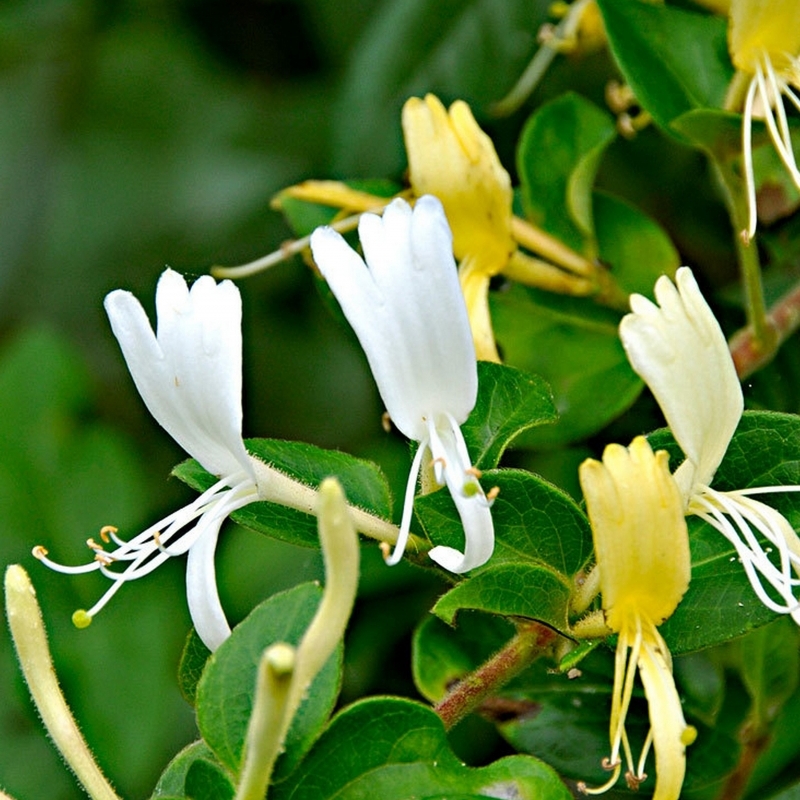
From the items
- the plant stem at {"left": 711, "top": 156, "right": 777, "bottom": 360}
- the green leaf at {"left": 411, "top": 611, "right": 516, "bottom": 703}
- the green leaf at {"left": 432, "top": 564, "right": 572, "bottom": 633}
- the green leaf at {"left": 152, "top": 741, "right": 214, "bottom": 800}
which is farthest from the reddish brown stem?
the green leaf at {"left": 152, "top": 741, "right": 214, "bottom": 800}

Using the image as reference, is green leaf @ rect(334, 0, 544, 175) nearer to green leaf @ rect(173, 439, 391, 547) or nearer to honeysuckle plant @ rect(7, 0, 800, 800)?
honeysuckle plant @ rect(7, 0, 800, 800)

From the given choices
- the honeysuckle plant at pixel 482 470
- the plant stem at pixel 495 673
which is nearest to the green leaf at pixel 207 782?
the honeysuckle plant at pixel 482 470

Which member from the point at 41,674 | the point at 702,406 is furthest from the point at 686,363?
the point at 41,674

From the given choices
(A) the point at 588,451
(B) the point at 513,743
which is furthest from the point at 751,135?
(B) the point at 513,743

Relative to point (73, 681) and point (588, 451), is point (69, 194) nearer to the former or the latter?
point (73, 681)

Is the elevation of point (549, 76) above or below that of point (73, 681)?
above

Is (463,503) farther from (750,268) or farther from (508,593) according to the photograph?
(750,268)

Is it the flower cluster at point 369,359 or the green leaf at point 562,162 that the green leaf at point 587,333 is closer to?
the green leaf at point 562,162
